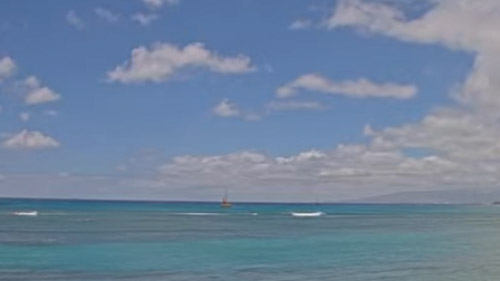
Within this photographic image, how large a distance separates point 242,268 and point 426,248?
66.6ft

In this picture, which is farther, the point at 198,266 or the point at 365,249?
the point at 365,249

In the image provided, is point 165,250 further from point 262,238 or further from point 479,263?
point 479,263

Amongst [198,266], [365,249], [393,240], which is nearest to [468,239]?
[393,240]

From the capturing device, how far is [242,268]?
3756 cm

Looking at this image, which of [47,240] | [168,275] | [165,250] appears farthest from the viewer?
[47,240]

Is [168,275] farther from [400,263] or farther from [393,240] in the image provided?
[393,240]

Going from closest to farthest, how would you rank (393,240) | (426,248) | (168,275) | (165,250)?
1. (168,275)
2. (165,250)
3. (426,248)
4. (393,240)

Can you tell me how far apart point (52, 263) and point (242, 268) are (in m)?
10.7

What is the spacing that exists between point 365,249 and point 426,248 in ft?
16.8

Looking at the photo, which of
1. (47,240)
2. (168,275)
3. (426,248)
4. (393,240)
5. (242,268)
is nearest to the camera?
(168,275)

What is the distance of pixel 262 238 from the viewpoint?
62.5 metres

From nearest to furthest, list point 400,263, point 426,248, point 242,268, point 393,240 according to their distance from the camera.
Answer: point 242,268 < point 400,263 < point 426,248 < point 393,240

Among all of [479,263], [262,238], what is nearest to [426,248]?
[479,263]

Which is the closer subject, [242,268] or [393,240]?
[242,268]
